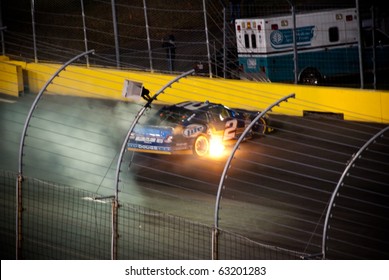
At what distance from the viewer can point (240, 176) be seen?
18922mm

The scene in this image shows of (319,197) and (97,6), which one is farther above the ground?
(97,6)

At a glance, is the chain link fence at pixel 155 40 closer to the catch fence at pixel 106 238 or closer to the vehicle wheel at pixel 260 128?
the vehicle wheel at pixel 260 128

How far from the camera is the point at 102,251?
14.0 meters

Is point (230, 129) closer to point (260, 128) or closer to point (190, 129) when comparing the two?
point (260, 128)

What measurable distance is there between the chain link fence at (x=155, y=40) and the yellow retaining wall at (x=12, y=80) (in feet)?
1.50

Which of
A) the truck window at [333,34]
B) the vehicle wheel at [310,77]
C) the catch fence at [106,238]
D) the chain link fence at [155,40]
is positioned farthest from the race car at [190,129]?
the truck window at [333,34]

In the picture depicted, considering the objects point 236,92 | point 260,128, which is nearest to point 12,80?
point 236,92

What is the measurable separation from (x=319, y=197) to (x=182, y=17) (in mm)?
12793

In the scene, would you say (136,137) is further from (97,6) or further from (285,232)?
(97,6)

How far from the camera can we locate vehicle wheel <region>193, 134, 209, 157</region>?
66.7ft

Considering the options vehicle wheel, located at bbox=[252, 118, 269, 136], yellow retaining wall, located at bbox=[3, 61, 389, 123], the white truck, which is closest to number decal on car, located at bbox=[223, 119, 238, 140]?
vehicle wheel, located at bbox=[252, 118, 269, 136]

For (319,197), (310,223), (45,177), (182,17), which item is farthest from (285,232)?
(182,17)

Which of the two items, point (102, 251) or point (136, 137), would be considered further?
point (136, 137)

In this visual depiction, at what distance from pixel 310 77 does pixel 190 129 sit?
5.41 m
